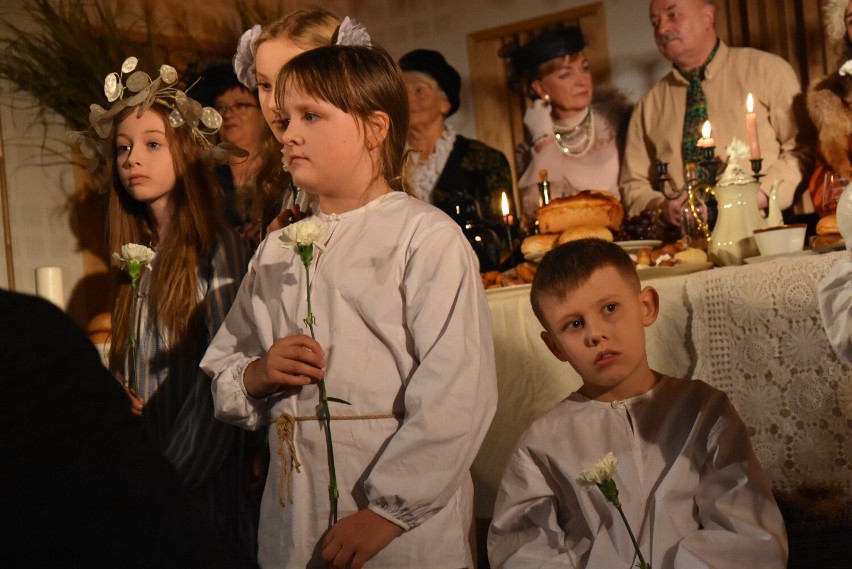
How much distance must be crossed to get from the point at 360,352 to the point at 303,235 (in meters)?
0.23

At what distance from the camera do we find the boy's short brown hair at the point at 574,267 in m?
2.09

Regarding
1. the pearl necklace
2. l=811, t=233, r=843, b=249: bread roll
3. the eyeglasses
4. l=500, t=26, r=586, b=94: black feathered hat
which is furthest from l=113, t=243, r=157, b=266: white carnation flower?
l=500, t=26, r=586, b=94: black feathered hat

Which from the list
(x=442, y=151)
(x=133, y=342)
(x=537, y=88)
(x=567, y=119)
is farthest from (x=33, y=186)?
(x=133, y=342)

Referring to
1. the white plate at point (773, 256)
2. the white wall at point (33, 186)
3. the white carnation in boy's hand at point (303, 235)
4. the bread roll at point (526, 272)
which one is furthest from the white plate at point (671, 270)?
the white wall at point (33, 186)

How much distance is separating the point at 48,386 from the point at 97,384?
0.13 ft

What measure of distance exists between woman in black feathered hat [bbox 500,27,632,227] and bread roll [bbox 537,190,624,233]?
155 centimetres

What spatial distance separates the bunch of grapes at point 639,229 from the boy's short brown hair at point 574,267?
139cm

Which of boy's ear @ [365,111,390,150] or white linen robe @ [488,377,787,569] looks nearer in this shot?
white linen robe @ [488,377,787,569]

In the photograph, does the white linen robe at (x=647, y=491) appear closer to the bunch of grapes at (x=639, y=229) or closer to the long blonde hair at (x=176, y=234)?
the long blonde hair at (x=176, y=234)

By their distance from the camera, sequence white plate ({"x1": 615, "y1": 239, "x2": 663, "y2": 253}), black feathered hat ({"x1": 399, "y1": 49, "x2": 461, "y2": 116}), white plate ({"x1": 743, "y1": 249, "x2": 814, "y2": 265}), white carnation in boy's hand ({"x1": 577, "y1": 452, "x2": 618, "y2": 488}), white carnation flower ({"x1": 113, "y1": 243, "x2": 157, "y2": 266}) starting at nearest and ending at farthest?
white carnation in boy's hand ({"x1": 577, "y1": 452, "x2": 618, "y2": 488}) < white carnation flower ({"x1": 113, "y1": 243, "x2": 157, "y2": 266}) < white plate ({"x1": 743, "y1": 249, "x2": 814, "y2": 265}) < white plate ({"x1": 615, "y1": 239, "x2": 663, "y2": 253}) < black feathered hat ({"x1": 399, "y1": 49, "x2": 461, "y2": 116})

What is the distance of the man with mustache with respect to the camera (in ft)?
14.1

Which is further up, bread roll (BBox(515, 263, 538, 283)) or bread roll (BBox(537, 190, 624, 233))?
bread roll (BBox(537, 190, 624, 233))

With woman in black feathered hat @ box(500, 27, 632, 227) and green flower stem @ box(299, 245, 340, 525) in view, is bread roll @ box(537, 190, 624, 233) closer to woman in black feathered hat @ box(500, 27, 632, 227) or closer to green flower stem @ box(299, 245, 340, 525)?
woman in black feathered hat @ box(500, 27, 632, 227)

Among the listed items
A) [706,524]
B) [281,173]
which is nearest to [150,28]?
[281,173]
